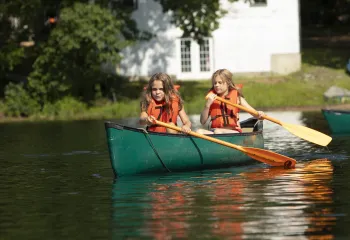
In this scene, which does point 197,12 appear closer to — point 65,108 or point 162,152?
point 65,108

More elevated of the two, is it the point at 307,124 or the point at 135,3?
the point at 135,3

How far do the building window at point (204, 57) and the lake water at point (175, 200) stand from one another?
A: 25.0 m

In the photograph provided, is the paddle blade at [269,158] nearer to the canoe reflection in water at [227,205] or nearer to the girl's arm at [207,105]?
the canoe reflection in water at [227,205]

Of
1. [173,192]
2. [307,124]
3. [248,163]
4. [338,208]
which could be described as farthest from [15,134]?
[338,208]

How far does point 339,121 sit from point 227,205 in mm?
15005

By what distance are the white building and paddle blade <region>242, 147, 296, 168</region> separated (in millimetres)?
28954

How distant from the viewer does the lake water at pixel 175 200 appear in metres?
12.9

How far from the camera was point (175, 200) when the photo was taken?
613 inches

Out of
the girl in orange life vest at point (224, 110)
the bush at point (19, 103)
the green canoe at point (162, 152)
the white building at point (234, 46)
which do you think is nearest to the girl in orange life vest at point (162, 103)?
the green canoe at point (162, 152)

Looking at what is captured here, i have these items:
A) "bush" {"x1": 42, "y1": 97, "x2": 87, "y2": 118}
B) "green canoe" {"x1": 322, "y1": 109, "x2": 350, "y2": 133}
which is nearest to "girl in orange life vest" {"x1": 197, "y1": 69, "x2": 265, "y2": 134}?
"green canoe" {"x1": 322, "y1": 109, "x2": 350, "y2": 133}

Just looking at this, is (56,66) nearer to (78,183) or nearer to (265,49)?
(265,49)

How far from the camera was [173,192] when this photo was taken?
54.4ft

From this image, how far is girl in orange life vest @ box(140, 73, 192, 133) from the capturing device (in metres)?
19.1

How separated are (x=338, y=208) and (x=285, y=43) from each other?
36.0 metres
